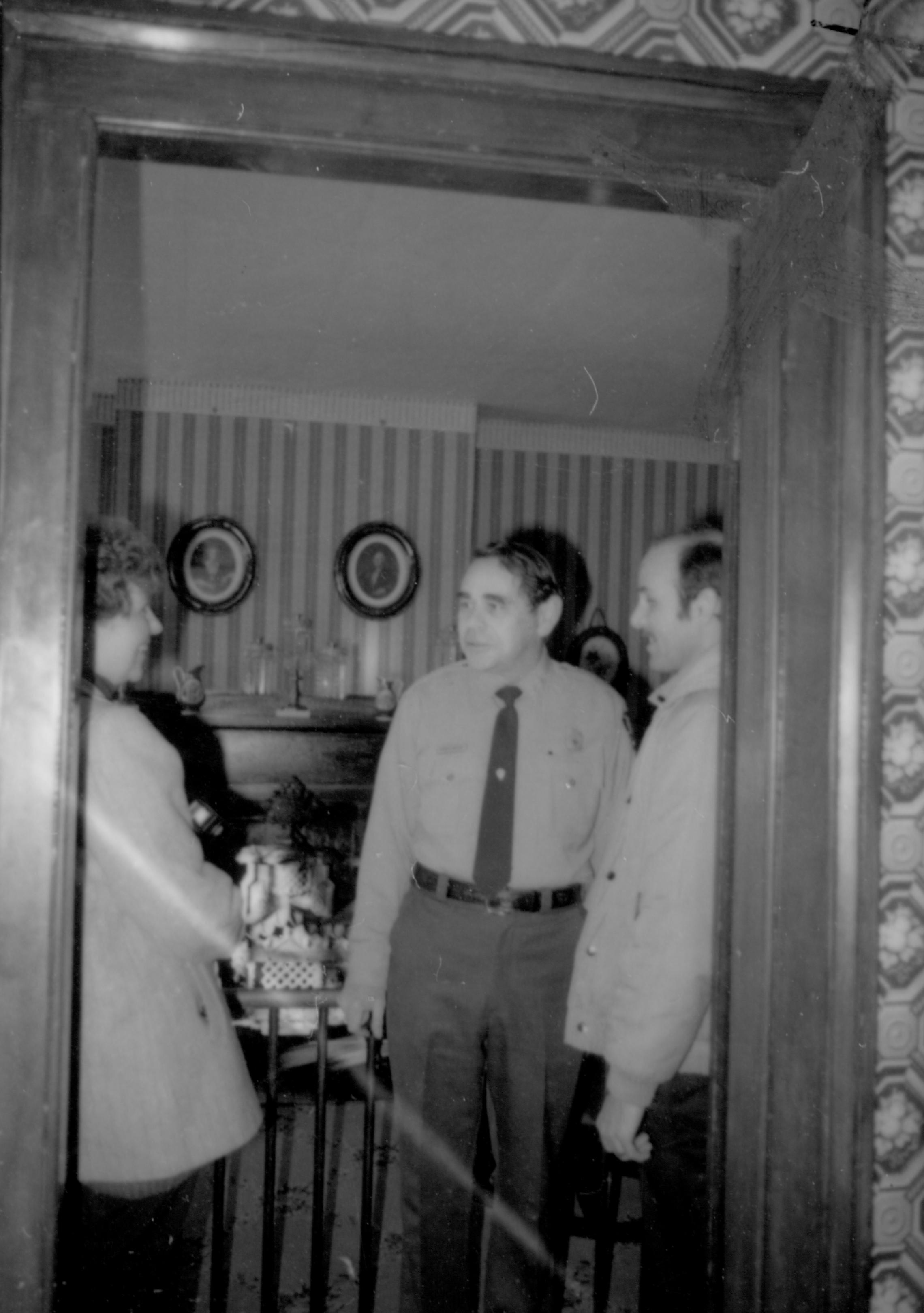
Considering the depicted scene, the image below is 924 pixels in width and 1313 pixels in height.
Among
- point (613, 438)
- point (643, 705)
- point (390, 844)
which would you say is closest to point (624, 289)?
point (613, 438)

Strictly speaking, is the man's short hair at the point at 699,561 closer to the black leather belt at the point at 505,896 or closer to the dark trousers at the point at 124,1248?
the black leather belt at the point at 505,896

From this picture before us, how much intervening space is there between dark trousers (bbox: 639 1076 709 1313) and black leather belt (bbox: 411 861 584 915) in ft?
1.53

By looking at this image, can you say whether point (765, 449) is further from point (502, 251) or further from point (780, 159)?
point (502, 251)

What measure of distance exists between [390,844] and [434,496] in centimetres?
409

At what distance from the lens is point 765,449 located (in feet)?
4.24

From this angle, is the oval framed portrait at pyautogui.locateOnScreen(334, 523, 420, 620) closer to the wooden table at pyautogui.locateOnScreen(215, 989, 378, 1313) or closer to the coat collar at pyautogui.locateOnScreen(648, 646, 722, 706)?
the wooden table at pyautogui.locateOnScreen(215, 989, 378, 1313)

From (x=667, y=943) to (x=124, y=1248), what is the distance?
101 cm

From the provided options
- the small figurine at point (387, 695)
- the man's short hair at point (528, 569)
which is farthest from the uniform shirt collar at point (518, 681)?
the small figurine at point (387, 695)

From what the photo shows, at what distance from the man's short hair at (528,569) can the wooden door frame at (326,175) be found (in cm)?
82

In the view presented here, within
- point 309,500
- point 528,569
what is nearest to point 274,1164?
point 528,569

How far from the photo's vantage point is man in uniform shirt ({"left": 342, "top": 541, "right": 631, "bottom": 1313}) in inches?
74.6

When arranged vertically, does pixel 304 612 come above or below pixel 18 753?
above

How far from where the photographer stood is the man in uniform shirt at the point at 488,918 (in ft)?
6.22

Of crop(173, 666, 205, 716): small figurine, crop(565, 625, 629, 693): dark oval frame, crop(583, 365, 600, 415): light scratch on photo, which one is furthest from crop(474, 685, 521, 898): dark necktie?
crop(565, 625, 629, 693): dark oval frame
